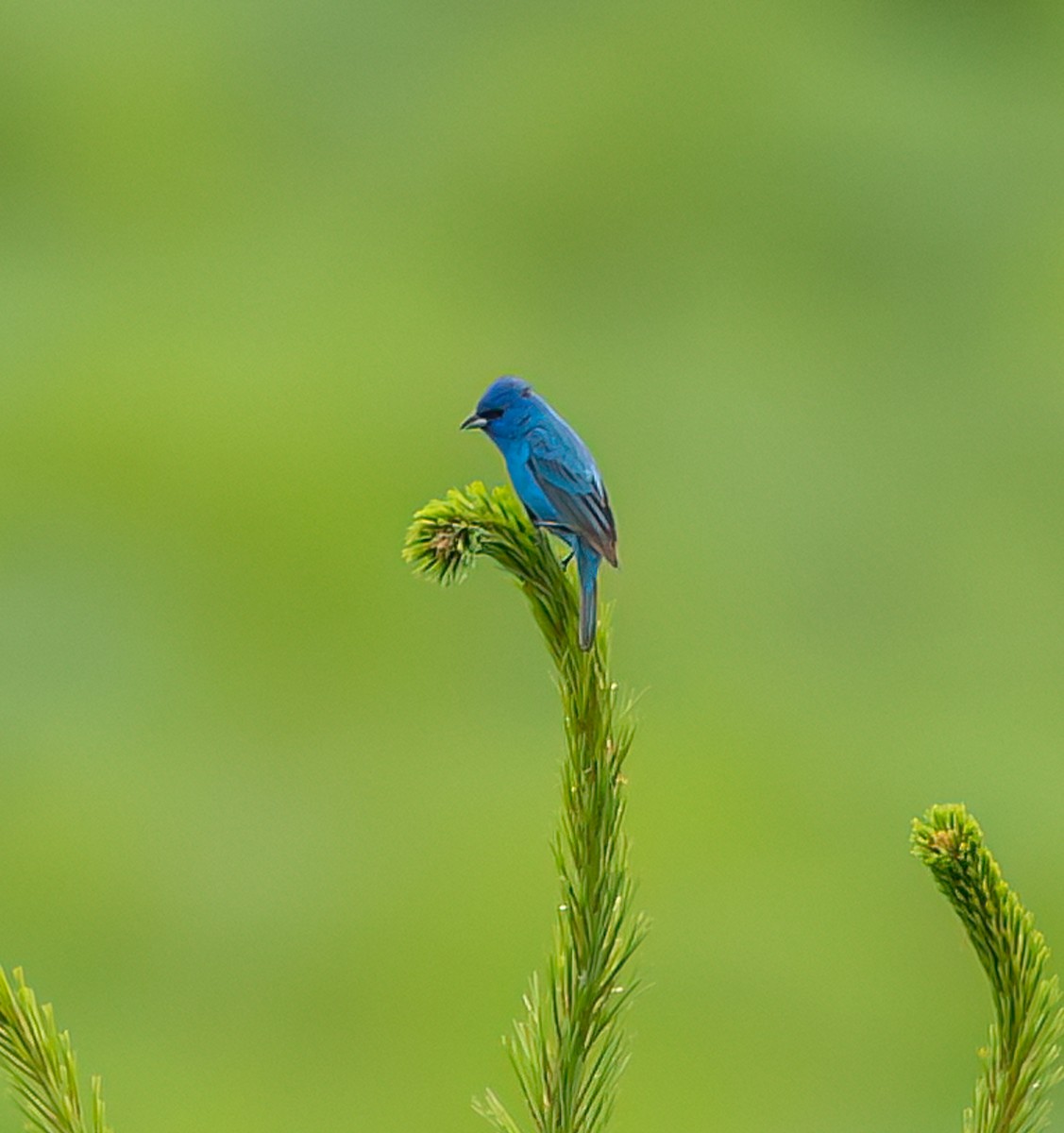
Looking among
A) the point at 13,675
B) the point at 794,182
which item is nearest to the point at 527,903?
the point at 13,675

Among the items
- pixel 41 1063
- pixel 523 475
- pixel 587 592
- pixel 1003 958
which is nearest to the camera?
pixel 41 1063

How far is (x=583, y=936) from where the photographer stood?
1.58 metres

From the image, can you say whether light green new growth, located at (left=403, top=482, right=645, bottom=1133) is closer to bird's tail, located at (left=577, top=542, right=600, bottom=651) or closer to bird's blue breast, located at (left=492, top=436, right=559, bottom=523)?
bird's tail, located at (left=577, top=542, right=600, bottom=651)

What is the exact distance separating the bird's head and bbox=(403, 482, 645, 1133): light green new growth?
1275mm

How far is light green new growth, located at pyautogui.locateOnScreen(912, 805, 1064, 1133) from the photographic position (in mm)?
1501

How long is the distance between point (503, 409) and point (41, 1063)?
6.21ft

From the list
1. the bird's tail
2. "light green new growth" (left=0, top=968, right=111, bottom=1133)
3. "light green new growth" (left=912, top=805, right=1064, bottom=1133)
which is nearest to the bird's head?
the bird's tail

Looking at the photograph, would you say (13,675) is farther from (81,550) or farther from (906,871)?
(906,871)

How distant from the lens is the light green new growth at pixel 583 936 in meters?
1.54

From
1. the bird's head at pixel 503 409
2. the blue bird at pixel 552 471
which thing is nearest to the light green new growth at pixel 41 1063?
the blue bird at pixel 552 471

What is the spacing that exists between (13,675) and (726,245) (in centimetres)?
714

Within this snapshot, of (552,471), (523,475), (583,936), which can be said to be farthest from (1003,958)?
(523,475)

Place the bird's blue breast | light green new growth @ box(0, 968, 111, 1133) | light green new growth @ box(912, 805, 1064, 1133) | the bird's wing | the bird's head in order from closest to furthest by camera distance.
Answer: light green new growth @ box(0, 968, 111, 1133) → light green new growth @ box(912, 805, 1064, 1133) → the bird's wing → the bird's blue breast → the bird's head

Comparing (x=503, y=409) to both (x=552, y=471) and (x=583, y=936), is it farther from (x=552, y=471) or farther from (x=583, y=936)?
(x=583, y=936)
